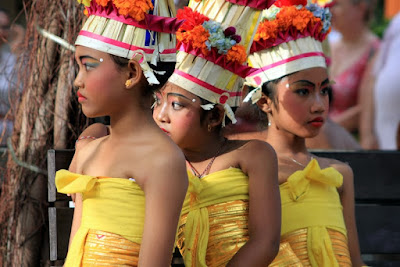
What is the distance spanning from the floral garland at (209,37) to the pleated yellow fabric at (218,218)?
45cm

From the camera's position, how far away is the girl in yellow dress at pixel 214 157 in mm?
2957

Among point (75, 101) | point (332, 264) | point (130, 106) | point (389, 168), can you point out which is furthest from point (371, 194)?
point (130, 106)

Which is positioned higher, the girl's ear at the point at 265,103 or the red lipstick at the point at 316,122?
the girl's ear at the point at 265,103

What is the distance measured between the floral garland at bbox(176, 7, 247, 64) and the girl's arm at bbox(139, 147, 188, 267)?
659 millimetres

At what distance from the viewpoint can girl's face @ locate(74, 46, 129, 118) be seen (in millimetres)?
2533

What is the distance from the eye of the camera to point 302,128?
135 inches

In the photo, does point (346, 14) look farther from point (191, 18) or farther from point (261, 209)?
point (261, 209)

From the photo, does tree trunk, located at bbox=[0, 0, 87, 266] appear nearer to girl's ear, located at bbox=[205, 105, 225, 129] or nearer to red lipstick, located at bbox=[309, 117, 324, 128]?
girl's ear, located at bbox=[205, 105, 225, 129]

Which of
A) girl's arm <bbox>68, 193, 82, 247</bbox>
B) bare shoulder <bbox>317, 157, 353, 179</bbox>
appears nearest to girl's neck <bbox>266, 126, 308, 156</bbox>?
bare shoulder <bbox>317, 157, 353, 179</bbox>

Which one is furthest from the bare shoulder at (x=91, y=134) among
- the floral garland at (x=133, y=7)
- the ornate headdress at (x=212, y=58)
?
the floral garland at (x=133, y=7)

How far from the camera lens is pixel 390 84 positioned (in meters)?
6.63

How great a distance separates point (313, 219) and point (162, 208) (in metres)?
1.07

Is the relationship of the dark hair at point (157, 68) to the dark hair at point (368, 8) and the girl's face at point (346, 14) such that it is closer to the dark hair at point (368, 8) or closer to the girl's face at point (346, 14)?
the girl's face at point (346, 14)

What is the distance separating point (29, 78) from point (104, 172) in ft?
4.12
